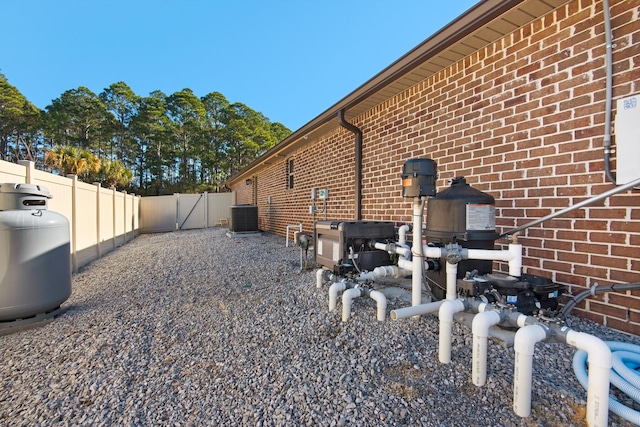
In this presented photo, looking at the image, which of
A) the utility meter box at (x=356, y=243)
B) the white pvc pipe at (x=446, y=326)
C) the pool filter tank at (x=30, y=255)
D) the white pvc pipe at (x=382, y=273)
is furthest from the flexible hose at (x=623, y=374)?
the pool filter tank at (x=30, y=255)

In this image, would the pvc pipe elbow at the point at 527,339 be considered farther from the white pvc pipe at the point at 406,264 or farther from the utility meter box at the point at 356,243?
the utility meter box at the point at 356,243

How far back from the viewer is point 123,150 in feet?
94.1

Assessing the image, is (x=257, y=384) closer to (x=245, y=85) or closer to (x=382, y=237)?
(x=382, y=237)

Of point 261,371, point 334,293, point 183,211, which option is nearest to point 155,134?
point 183,211

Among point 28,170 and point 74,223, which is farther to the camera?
point 74,223

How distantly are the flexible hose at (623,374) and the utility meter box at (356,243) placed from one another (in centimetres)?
205

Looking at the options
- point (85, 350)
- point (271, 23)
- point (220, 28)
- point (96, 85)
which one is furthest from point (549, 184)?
point (96, 85)

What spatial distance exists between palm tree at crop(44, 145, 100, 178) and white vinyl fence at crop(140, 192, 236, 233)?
5230mm

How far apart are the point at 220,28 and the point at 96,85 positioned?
22.3 metres

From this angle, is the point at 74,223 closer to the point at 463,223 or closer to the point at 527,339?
the point at 463,223

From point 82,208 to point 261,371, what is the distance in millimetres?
6342

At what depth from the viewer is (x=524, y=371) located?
1.49 m

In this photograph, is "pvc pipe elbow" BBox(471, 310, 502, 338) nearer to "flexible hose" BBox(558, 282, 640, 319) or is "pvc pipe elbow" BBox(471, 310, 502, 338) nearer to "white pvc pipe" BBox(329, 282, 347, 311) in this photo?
"flexible hose" BBox(558, 282, 640, 319)

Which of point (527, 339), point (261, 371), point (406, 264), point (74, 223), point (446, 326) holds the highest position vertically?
point (74, 223)
